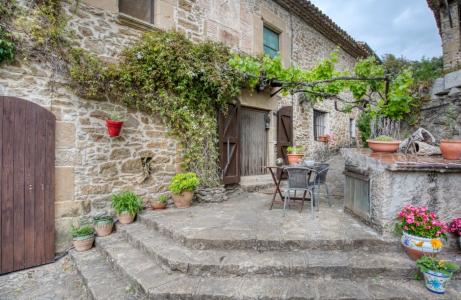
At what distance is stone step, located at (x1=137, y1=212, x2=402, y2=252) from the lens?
8.99 ft

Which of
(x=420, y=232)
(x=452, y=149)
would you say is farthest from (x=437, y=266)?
(x=452, y=149)

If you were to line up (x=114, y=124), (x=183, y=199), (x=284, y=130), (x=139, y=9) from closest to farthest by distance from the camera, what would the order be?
(x=114, y=124)
(x=183, y=199)
(x=139, y=9)
(x=284, y=130)

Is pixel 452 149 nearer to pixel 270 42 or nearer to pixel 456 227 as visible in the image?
pixel 456 227

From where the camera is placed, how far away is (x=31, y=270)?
10.5 feet

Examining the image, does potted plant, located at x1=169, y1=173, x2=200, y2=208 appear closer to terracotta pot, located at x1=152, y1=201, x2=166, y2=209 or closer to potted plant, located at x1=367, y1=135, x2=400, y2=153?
terracotta pot, located at x1=152, y1=201, x2=166, y2=209

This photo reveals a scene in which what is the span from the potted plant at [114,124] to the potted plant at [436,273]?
4.36 metres

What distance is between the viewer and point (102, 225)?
12.0 feet

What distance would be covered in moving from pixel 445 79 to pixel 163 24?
690cm

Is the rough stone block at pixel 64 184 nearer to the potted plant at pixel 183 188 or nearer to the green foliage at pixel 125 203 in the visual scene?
the green foliage at pixel 125 203

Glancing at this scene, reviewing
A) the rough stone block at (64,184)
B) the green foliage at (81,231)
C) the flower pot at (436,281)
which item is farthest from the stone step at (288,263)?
the rough stone block at (64,184)

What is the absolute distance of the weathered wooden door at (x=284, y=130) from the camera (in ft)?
22.3

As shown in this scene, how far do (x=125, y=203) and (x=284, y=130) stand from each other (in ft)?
15.8

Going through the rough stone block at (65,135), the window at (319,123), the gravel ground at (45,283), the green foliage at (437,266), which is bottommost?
the gravel ground at (45,283)

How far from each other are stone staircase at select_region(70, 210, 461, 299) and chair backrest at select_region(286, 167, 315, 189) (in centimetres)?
103
